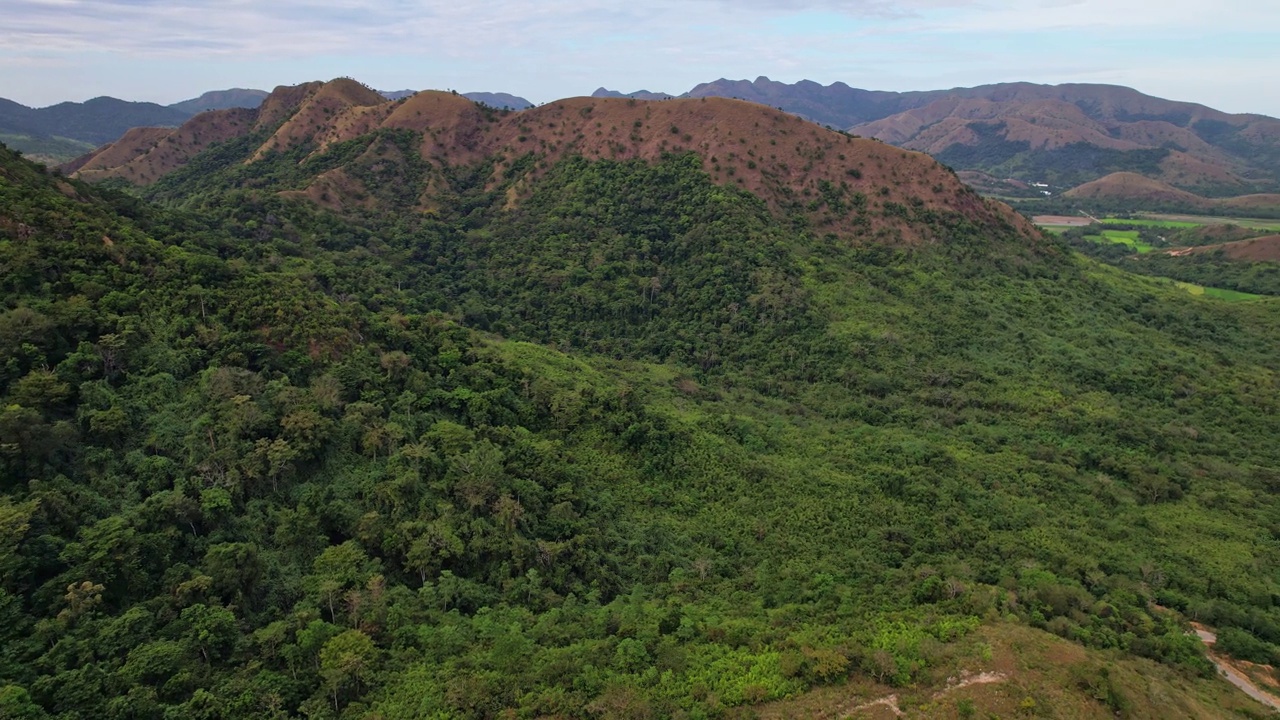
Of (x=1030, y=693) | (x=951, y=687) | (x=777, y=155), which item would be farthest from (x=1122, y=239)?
(x=951, y=687)

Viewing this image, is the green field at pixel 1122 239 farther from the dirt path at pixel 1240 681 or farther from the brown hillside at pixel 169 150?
the brown hillside at pixel 169 150

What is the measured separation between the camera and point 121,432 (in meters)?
23.3

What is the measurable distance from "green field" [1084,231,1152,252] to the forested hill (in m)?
49.4

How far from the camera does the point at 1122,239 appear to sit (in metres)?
111

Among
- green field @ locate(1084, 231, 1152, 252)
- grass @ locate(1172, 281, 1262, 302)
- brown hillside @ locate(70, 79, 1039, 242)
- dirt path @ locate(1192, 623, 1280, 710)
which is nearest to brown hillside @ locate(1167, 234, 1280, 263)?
grass @ locate(1172, 281, 1262, 302)

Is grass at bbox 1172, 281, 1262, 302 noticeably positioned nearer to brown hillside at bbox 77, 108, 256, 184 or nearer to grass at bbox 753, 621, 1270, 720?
grass at bbox 753, 621, 1270, 720

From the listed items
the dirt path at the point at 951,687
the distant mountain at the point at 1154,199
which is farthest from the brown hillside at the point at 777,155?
the distant mountain at the point at 1154,199

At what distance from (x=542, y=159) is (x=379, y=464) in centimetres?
5997

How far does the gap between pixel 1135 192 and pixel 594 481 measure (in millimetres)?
177845

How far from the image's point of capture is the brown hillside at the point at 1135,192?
480ft

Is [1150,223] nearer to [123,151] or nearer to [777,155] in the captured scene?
[777,155]

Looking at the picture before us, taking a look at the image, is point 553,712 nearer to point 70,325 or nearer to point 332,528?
point 332,528

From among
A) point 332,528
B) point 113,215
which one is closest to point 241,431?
point 332,528

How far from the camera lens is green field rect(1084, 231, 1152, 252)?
10441 centimetres
